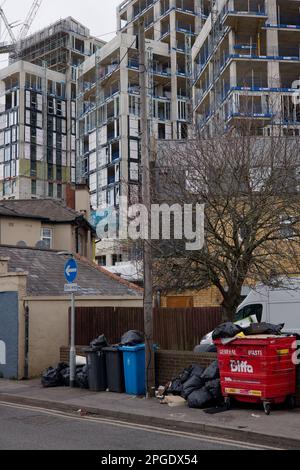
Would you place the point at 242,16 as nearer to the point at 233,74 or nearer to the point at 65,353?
the point at 233,74

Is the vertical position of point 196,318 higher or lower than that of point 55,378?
higher

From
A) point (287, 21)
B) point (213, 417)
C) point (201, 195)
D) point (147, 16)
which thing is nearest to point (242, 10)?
point (287, 21)

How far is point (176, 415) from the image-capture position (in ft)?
32.1

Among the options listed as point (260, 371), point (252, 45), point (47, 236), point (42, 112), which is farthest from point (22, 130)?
point (260, 371)

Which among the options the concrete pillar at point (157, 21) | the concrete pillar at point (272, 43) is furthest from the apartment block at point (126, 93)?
the concrete pillar at point (272, 43)

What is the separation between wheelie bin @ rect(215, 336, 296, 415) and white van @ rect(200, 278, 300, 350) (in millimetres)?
3082

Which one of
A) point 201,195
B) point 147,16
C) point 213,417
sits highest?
point 147,16

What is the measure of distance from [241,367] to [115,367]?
369 cm

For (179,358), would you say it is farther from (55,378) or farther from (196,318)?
(55,378)

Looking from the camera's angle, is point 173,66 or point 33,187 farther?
point 33,187

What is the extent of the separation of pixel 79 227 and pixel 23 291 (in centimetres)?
1652

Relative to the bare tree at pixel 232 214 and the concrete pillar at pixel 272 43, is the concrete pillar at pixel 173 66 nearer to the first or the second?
the concrete pillar at pixel 272 43
